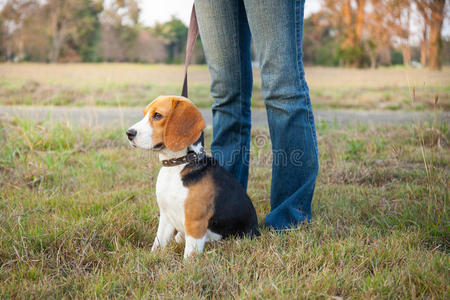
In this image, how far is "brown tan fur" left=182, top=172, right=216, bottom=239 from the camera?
1.96 m

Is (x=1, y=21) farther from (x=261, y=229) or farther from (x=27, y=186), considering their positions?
(x=261, y=229)

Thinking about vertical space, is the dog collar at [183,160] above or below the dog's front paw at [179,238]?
above

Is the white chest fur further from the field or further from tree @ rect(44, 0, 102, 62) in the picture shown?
tree @ rect(44, 0, 102, 62)

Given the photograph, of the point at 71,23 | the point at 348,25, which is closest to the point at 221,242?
the point at 348,25

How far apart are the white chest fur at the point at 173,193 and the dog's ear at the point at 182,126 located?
15 centimetres

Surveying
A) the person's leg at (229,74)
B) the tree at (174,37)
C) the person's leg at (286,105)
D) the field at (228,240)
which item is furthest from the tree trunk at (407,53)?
the tree at (174,37)

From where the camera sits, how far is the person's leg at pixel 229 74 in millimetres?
2291

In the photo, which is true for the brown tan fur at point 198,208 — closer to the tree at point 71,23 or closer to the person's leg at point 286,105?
the person's leg at point 286,105

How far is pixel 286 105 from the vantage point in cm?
219

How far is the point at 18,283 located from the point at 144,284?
59 cm

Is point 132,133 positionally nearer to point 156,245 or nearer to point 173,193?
point 173,193

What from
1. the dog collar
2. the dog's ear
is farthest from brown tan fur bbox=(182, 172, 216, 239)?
the dog's ear

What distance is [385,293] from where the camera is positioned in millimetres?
1596

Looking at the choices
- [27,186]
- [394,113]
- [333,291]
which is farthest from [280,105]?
[394,113]
